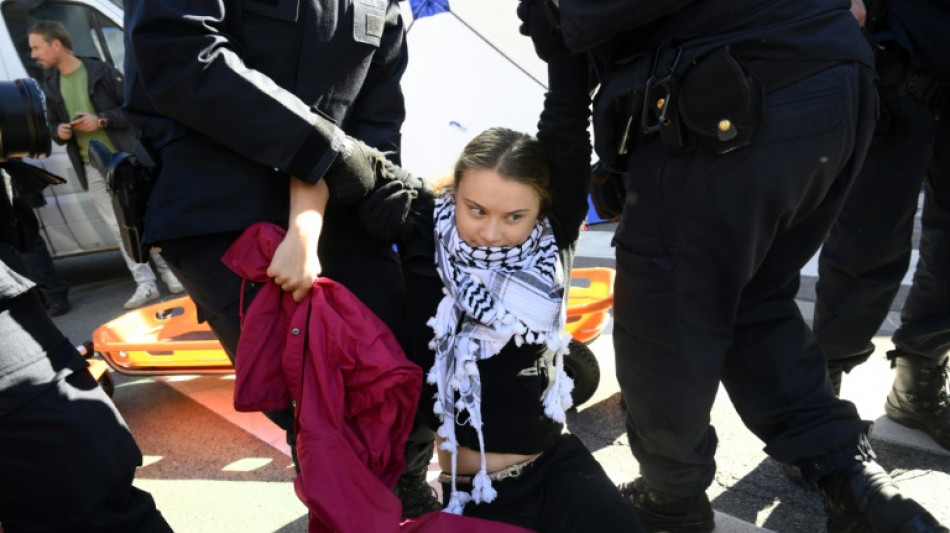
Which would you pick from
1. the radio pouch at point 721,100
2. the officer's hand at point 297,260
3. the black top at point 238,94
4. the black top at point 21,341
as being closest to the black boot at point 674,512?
the radio pouch at point 721,100

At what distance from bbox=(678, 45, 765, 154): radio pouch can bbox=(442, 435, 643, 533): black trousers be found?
78 centimetres

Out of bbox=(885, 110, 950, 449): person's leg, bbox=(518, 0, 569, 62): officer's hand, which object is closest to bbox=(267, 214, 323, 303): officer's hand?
bbox=(518, 0, 569, 62): officer's hand

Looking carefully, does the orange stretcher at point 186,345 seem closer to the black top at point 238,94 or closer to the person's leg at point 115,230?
the black top at point 238,94

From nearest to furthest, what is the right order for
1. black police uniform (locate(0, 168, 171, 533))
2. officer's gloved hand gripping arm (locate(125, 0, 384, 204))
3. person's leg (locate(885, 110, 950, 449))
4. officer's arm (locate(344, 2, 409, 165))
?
officer's gloved hand gripping arm (locate(125, 0, 384, 204)) → black police uniform (locate(0, 168, 171, 533)) → officer's arm (locate(344, 2, 409, 165)) → person's leg (locate(885, 110, 950, 449))

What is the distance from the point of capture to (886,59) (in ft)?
7.08

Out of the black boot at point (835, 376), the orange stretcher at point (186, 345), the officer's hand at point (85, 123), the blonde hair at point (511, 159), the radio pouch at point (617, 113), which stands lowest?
the orange stretcher at point (186, 345)

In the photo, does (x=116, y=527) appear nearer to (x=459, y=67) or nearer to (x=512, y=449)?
(x=512, y=449)

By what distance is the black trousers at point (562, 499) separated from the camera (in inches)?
62.4

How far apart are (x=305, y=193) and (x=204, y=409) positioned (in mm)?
1884

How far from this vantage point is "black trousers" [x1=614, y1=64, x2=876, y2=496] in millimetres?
1562

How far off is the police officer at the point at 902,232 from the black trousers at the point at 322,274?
1.42 meters

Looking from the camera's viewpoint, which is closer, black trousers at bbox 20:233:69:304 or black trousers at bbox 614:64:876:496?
black trousers at bbox 614:64:876:496

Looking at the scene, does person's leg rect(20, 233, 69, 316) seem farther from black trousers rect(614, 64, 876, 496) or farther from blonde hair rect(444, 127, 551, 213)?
black trousers rect(614, 64, 876, 496)

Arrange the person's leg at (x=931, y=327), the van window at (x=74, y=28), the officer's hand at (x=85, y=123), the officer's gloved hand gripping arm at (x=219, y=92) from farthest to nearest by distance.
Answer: the van window at (x=74, y=28) < the officer's hand at (x=85, y=123) < the person's leg at (x=931, y=327) < the officer's gloved hand gripping arm at (x=219, y=92)
